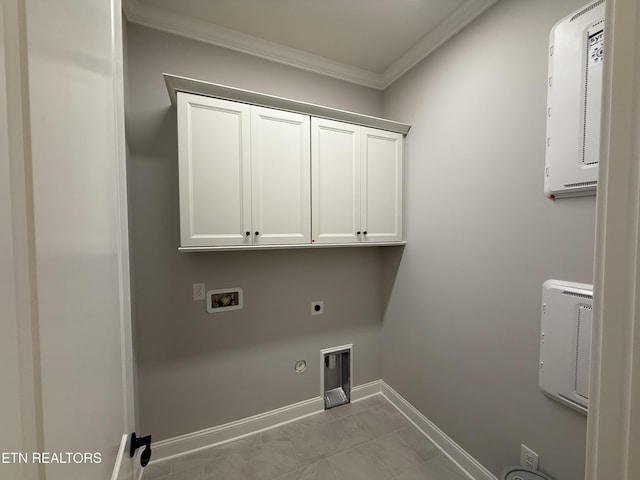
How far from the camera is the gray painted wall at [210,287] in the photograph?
5.02 ft

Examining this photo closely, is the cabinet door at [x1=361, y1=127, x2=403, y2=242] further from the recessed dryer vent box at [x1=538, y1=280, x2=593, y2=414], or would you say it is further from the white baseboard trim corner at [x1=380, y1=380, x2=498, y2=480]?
the white baseboard trim corner at [x1=380, y1=380, x2=498, y2=480]

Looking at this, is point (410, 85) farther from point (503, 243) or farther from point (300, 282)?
point (300, 282)

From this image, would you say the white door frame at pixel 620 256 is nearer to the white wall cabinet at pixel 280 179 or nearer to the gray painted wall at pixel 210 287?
the white wall cabinet at pixel 280 179

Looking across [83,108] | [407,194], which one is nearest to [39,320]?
[83,108]

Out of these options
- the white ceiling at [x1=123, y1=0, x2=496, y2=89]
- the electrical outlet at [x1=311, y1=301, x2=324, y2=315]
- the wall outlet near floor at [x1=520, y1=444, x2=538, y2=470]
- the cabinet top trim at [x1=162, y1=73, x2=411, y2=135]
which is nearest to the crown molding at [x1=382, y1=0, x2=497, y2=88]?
the white ceiling at [x1=123, y1=0, x2=496, y2=89]

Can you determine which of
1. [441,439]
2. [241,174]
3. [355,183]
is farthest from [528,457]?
[241,174]

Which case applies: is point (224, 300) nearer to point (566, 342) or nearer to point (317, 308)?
point (317, 308)

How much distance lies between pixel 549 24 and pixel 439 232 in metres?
1.12

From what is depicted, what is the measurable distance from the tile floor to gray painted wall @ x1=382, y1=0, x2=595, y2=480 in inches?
9.8

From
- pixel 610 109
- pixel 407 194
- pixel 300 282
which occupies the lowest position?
pixel 300 282

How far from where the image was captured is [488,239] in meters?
1.41

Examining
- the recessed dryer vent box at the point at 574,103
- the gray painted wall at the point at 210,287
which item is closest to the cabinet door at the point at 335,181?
the gray painted wall at the point at 210,287

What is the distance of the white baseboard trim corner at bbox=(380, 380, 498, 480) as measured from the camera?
4.76 feet

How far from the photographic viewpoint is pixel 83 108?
1.32ft
